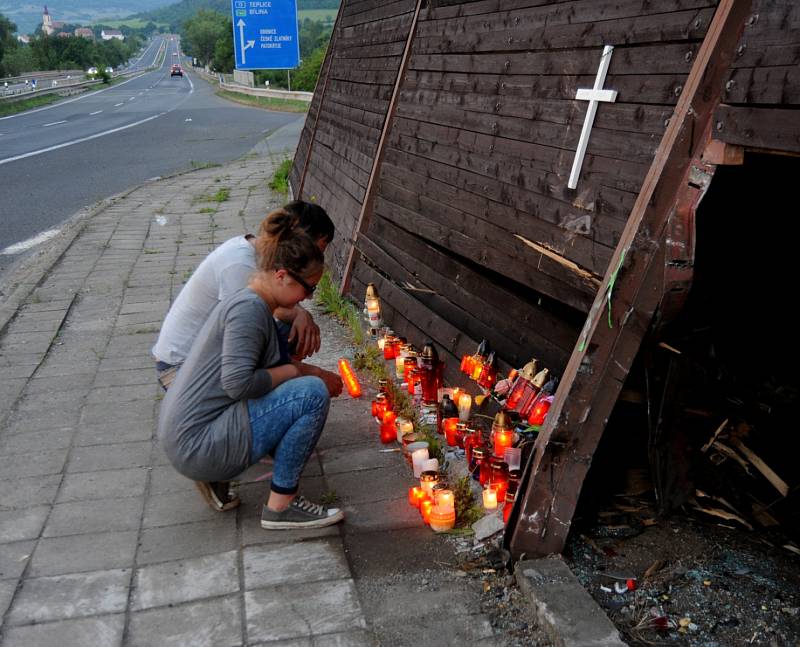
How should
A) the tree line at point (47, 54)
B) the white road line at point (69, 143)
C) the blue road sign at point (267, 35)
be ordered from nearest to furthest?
1. the white road line at point (69, 143)
2. the blue road sign at point (267, 35)
3. the tree line at point (47, 54)

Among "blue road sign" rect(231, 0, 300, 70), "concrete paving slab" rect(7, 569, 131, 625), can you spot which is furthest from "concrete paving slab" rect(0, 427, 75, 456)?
"blue road sign" rect(231, 0, 300, 70)

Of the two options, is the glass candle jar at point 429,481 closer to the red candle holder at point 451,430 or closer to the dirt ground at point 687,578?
the red candle holder at point 451,430

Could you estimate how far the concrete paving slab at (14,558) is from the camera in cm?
337

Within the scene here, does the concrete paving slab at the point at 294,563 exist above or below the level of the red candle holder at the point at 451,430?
below

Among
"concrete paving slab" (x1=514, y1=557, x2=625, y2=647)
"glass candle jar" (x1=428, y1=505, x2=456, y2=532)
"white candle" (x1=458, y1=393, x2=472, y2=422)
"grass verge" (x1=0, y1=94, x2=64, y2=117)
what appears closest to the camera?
"concrete paving slab" (x1=514, y1=557, x2=625, y2=647)

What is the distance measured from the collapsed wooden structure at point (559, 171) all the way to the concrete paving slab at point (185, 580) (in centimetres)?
119

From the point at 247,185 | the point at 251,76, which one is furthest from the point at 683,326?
the point at 251,76

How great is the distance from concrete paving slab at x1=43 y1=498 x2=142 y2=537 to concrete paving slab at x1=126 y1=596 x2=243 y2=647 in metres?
0.73

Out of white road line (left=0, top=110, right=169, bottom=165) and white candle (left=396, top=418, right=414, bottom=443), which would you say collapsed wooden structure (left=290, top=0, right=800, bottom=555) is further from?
white road line (left=0, top=110, right=169, bottom=165)

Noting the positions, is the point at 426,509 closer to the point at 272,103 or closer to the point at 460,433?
the point at 460,433

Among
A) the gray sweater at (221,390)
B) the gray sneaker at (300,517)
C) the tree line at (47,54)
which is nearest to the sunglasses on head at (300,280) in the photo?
the gray sweater at (221,390)

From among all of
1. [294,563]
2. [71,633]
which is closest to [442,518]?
[294,563]

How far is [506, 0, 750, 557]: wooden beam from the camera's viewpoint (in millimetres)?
2870

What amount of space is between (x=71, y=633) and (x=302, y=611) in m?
0.85
